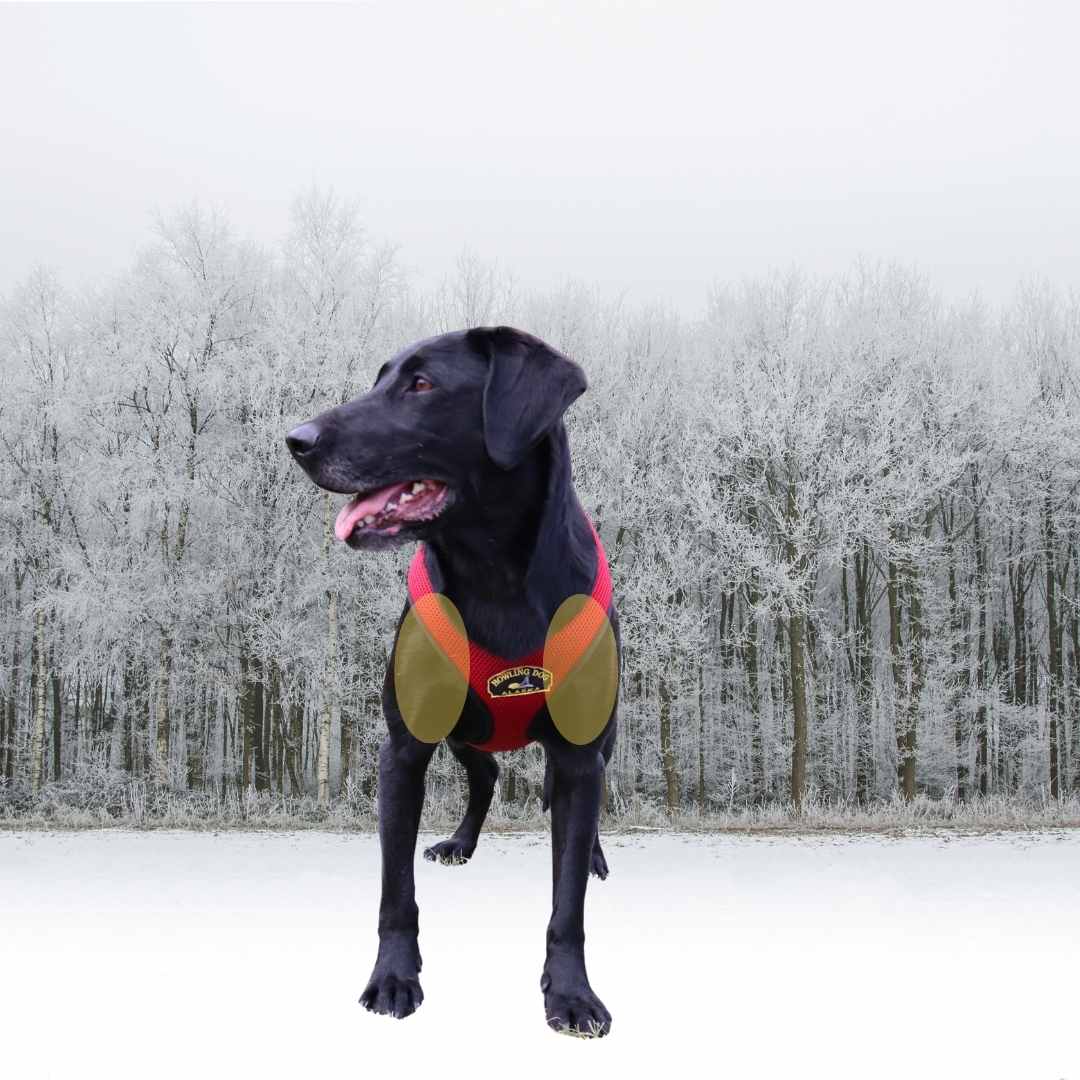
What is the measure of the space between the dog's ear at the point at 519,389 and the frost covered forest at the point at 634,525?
28.1 ft

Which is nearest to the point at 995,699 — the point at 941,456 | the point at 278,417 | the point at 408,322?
the point at 941,456

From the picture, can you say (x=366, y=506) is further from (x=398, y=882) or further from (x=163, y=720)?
(x=163, y=720)

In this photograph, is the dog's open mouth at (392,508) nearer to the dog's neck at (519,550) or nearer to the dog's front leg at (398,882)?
the dog's neck at (519,550)

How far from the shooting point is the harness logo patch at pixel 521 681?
3143mm

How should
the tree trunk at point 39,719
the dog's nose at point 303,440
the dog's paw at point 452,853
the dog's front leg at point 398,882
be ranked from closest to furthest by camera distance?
the dog's nose at point 303,440
the dog's front leg at point 398,882
the dog's paw at point 452,853
the tree trunk at point 39,719

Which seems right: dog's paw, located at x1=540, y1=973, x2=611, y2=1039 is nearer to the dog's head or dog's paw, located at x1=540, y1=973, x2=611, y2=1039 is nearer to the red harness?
the red harness

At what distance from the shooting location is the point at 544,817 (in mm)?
9711

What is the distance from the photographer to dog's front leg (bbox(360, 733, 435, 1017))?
2.98m

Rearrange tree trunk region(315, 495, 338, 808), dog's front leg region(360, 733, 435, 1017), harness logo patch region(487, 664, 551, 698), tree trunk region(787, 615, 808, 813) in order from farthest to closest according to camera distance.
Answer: tree trunk region(787, 615, 808, 813)
tree trunk region(315, 495, 338, 808)
harness logo patch region(487, 664, 551, 698)
dog's front leg region(360, 733, 435, 1017)

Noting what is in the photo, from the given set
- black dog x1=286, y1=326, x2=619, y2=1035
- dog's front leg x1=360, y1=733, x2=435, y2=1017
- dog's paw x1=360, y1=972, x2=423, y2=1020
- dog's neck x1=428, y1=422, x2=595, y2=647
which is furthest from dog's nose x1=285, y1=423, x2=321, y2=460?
dog's paw x1=360, y1=972, x2=423, y2=1020

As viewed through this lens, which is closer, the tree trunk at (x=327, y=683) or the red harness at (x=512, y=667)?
the red harness at (x=512, y=667)

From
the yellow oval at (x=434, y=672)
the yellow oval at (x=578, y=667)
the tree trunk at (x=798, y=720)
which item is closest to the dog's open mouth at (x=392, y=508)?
the yellow oval at (x=434, y=672)

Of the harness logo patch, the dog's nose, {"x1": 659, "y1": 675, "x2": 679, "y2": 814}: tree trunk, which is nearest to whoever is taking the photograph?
the dog's nose

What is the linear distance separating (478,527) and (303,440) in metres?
0.58
